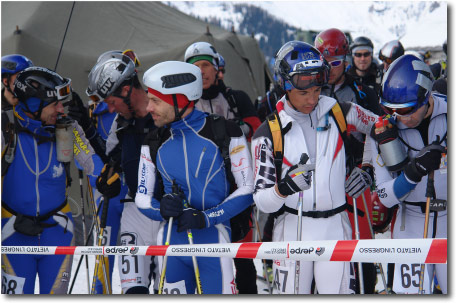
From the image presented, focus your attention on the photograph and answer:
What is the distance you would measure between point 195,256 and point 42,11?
8.44 m

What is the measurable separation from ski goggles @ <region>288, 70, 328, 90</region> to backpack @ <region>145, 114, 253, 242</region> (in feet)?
2.18

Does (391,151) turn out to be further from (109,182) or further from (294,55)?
(109,182)

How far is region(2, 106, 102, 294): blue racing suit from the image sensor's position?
15.6 ft

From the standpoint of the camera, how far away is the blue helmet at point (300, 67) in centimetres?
422

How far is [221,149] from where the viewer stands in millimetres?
4441

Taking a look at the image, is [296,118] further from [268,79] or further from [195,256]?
[268,79]

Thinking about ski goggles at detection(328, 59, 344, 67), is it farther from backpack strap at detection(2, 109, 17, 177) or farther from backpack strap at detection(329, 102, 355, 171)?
backpack strap at detection(2, 109, 17, 177)

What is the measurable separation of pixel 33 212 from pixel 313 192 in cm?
242

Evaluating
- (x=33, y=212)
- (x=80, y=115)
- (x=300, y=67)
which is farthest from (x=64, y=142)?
(x=300, y=67)

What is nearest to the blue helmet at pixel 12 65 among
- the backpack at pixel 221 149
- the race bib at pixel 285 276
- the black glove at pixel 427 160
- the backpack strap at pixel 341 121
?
the backpack at pixel 221 149

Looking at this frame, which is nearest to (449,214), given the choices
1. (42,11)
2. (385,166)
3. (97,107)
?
(385,166)

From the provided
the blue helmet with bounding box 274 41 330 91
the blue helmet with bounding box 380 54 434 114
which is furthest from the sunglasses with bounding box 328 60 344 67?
the blue helmet with bounding box 380 54 434 114

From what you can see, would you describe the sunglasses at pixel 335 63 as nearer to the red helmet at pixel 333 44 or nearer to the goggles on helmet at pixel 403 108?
the red helmet at pixel 333 44

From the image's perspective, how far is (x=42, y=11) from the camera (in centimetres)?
1113
